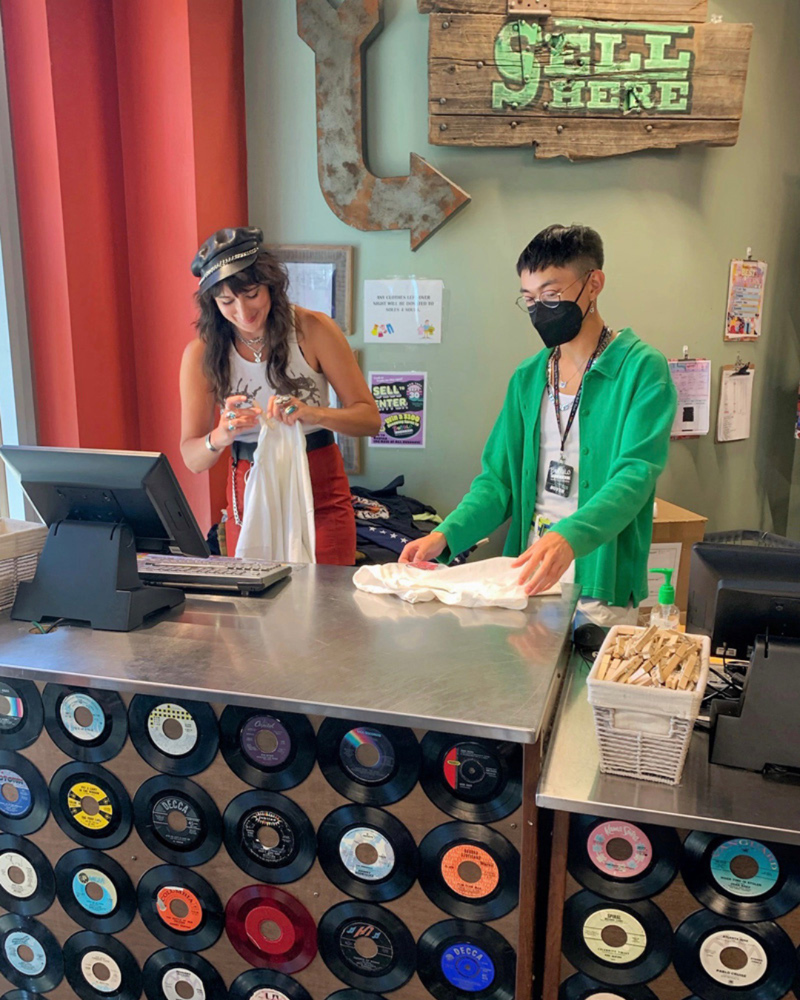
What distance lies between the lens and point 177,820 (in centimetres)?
142

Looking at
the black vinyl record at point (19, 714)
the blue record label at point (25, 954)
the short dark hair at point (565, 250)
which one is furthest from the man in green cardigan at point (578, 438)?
the blue record label at point (25, 954)

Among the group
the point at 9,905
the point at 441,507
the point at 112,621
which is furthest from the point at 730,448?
the point at 9,905

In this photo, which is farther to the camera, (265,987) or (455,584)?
(455,584)

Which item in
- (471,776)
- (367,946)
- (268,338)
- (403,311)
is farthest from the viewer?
(403,311)

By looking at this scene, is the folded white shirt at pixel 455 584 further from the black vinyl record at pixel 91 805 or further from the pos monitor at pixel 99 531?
the black vinyl record at pixel 91 805

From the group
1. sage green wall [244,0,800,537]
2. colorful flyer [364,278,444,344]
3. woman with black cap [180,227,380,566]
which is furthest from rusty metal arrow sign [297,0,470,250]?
woman with black cap [180,227,380,566]

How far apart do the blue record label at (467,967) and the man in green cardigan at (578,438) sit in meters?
0.80

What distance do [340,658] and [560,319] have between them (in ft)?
3.28

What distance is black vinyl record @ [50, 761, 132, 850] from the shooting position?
145 cm

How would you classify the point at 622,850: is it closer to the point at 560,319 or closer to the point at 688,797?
the point at 688,797

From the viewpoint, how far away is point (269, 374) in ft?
7.45

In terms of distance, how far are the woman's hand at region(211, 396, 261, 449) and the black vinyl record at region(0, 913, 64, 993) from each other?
1.19 m

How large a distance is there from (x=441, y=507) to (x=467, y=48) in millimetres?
1859

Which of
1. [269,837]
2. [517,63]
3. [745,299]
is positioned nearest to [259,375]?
[269,837]
